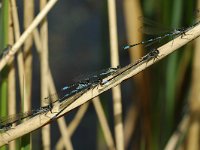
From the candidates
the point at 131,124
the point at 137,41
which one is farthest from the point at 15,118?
the point at 131,124

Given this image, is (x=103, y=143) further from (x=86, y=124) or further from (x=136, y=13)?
(x=86, y=124)

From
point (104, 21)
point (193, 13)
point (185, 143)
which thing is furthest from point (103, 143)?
point (193, 13)

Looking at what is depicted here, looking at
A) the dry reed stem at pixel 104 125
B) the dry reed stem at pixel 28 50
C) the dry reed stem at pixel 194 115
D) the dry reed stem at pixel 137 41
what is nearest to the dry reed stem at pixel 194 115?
the dry reed stem at pixel 194 115

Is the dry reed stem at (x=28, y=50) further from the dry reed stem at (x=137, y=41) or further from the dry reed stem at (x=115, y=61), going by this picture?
the dry reed stem at (x=137, y=41)

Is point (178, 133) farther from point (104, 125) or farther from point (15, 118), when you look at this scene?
point (15, 118)

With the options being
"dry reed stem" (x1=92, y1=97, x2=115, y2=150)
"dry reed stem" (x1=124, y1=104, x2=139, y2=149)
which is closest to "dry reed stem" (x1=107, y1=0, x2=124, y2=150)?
"dry reed stem" (x1=92, y1=97, x2=115, y2=150)

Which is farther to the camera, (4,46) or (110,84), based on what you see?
(4,46)

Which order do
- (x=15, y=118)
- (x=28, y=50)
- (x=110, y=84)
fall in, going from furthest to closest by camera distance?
(x=28, y=50)
(x=15, y=118)
(x=110, y=84)
